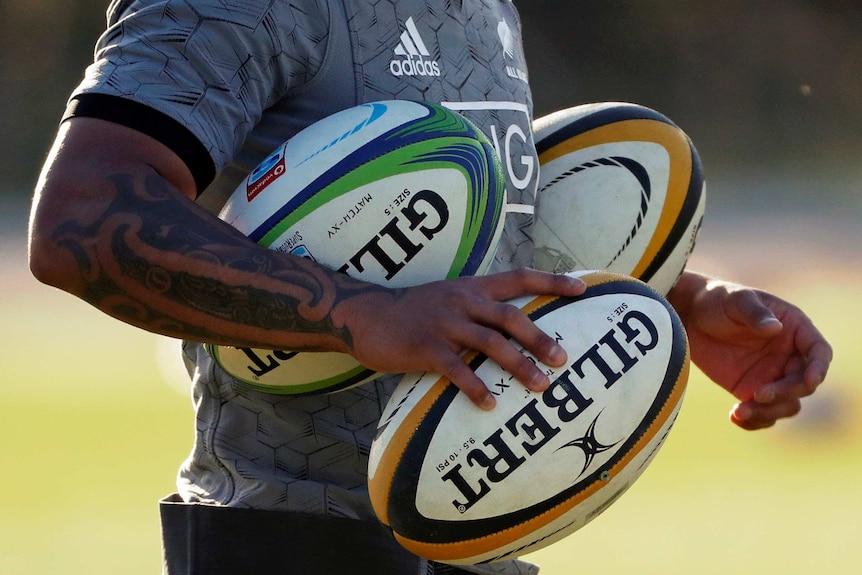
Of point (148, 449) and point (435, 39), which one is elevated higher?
point (435, 39)

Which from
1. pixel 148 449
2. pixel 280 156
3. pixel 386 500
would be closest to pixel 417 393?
pixel 386 500

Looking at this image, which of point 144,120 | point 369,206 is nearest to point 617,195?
point 369,206

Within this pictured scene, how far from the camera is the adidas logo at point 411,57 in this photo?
2014mm

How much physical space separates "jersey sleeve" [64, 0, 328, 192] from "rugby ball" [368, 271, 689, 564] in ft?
1.62

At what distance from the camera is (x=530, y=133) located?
7.52 ft

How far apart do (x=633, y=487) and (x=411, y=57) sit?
478 centimetres

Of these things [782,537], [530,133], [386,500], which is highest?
[530,133]

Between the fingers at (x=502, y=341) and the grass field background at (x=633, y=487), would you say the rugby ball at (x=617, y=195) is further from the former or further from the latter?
the grass field background at (x=633, y=487)

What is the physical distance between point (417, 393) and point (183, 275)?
0.40 m

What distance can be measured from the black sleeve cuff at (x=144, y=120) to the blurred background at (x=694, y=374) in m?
3.70

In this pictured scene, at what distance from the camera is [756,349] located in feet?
8.67

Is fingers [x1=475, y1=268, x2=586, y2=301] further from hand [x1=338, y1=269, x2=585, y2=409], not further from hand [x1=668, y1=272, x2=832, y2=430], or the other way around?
hand [x1=668, y1=272, x2=832, y2=430]

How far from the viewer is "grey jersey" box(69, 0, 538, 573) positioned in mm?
1715

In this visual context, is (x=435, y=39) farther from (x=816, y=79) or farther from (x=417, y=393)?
(x=816, y=79)
